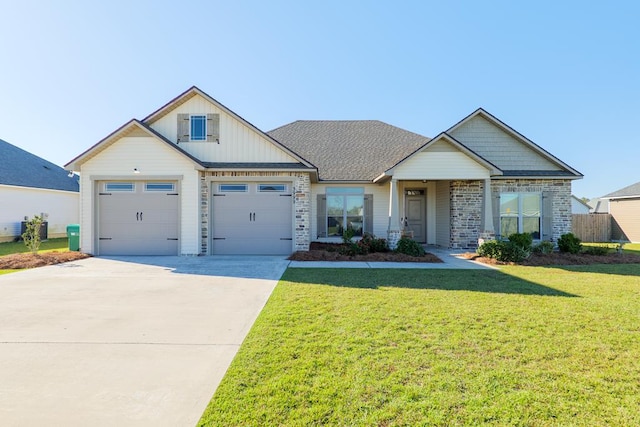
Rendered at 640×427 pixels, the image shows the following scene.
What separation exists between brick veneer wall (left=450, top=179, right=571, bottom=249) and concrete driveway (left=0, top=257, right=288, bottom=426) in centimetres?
947

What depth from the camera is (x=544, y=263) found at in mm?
9844

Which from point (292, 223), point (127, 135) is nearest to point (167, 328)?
point (292, 223)

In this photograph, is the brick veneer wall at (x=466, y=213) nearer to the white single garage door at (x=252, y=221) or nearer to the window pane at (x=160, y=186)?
the white single garage door at (x=252, y=221)

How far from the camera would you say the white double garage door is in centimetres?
1116

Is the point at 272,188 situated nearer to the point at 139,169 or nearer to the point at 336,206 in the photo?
the point at 336,206

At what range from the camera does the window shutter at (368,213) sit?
13844mm

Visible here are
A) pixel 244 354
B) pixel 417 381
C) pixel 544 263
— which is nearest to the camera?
pixel 417 381

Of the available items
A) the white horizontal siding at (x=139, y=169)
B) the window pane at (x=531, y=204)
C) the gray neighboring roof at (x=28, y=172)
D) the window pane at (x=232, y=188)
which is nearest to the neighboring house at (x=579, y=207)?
the window pane at (x=531, y=204)

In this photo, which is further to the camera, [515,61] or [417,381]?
[515,61]

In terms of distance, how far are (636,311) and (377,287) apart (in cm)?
429

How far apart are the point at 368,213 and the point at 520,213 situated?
21.6 feet

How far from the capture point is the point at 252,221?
37.5ft

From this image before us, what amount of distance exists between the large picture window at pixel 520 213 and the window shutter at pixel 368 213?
5.63 m

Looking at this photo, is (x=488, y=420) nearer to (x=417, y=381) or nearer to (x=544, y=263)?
(x=417, y=381)
